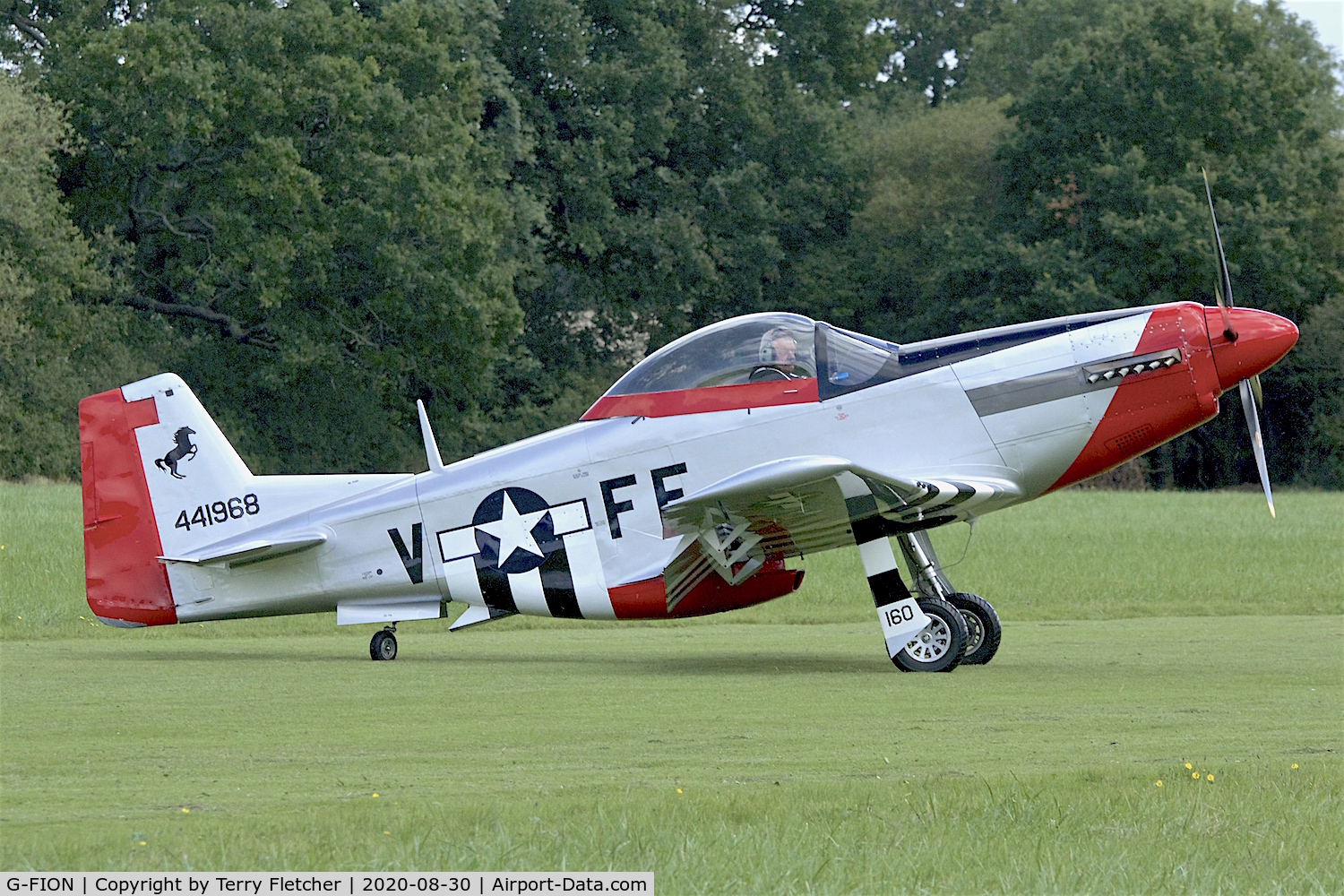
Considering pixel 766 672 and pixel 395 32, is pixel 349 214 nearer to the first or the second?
pixel 395 32

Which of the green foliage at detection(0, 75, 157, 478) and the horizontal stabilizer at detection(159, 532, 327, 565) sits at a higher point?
the green foliage at detection(0, 75, 157, 478)

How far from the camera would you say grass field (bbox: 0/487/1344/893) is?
529 centimetres

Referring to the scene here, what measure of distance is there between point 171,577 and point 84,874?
26.4 ft

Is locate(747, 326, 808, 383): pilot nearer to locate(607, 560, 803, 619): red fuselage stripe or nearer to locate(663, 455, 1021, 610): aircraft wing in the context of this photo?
locate(663, 455, 1021, 610): aircraft wing

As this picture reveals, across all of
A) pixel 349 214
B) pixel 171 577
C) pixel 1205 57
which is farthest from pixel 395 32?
pixel 171 577

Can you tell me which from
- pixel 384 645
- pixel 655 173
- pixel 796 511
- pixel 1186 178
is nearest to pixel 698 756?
pixel 796 511

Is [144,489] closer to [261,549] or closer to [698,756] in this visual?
[261,549]

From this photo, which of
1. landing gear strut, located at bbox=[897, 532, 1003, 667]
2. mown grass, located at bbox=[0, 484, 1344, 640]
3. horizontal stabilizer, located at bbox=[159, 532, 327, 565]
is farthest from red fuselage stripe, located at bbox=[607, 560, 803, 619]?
horizontal stabilizer, located at bbox=[159, 532, 327, 565]

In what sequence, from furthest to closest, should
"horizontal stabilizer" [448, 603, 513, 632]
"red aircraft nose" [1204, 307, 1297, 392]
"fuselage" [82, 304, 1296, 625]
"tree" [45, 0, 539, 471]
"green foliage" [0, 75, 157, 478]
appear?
"tree" [45, 0, 539, 471] → "green foliage" [0, 75, 157, 478] → "horizontal stabilizer" [448, 603, 513, 632] → "fuselage" [82, 304, 1296, 625] → "red aircraft nose" [1204, 307, 1297, 392]

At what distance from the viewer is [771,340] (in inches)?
452
